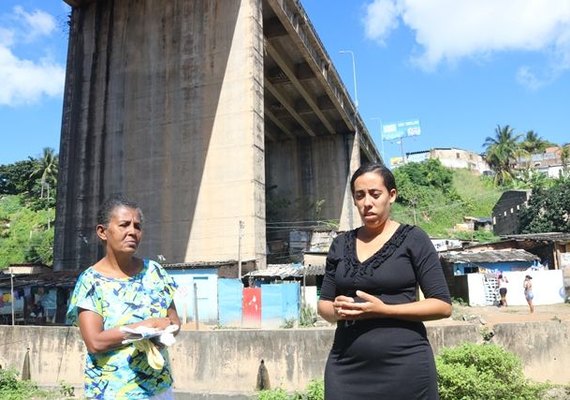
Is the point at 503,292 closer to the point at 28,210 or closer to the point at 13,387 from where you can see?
the point at 13,387

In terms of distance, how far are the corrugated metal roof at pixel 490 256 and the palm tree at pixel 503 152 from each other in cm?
3488

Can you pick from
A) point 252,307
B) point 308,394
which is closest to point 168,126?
point 252,307

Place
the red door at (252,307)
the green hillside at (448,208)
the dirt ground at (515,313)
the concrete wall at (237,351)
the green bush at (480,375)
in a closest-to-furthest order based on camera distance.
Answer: the green bush at (480,375) → the concrete wall at (237,351) → the dirt ground at (515,313) → the red door at (252,307) → the green hillside at (448,208)

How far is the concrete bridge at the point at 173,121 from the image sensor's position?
18406 mm

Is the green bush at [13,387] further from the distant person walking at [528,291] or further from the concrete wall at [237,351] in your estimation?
the distant person walking at [528,291]

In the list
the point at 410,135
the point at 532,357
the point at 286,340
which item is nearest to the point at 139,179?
the point at 286,340

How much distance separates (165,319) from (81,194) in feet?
67.6

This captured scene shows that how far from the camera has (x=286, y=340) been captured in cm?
900

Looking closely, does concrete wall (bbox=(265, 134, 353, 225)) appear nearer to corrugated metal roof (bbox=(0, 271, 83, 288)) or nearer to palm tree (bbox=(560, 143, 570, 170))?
corrugated metal roof (bbox=(0, 271, 83, 288))

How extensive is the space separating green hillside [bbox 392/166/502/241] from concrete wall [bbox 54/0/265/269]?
92.8ft

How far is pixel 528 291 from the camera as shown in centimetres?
1825


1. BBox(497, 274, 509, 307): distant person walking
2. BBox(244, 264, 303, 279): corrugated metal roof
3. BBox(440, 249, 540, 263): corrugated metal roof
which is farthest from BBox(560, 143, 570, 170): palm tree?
BBox(244, 264, 303, 279): corrugated metal roof

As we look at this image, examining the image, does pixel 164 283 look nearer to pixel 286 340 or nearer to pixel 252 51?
pixel 286 340

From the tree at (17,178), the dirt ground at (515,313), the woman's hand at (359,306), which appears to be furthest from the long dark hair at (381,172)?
the tree at (17,178)
